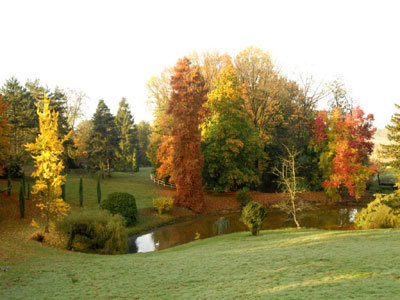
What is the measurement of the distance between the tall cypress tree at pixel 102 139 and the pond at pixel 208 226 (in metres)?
24.7

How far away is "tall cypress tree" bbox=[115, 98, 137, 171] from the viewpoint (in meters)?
70.4

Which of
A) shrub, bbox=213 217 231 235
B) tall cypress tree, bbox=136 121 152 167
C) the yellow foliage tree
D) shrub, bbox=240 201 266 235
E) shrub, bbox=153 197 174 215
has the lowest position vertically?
shrub, bbox=213 217 231 235

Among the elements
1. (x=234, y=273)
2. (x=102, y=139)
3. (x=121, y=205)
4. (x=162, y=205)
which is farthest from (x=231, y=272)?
(x=102, y=139)

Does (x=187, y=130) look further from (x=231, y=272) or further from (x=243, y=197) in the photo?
(x=231, y=272)

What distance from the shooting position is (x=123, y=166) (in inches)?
2721

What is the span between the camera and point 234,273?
10.4 metres

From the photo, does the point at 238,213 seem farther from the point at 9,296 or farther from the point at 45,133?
the point at 9,296

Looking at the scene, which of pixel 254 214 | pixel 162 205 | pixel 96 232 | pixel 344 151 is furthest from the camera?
pixel 344 151

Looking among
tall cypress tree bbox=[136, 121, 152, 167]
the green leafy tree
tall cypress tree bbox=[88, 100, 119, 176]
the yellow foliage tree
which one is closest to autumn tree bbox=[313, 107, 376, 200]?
the yellow foliage tree

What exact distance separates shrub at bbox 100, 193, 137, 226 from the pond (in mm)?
2165

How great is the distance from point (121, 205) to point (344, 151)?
24471mm

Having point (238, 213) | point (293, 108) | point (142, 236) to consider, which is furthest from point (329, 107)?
point (142, 236)

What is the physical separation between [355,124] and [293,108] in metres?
9.45

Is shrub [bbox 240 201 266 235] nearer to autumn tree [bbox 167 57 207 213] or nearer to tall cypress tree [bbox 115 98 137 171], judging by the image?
autumn tree [bbox 167 57 207 213]
